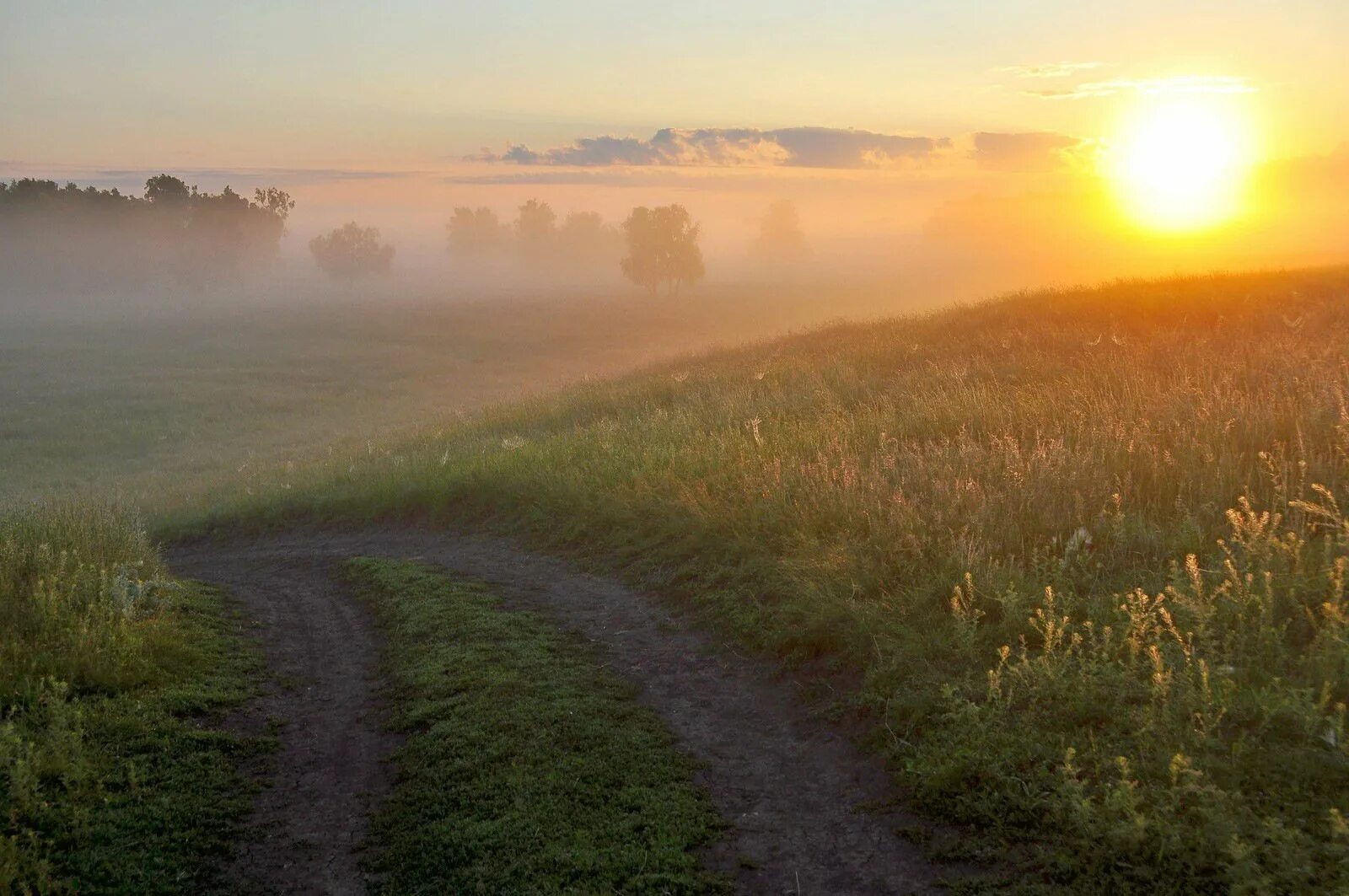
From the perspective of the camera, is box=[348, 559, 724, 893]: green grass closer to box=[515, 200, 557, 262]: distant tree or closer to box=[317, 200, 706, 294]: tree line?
box=[317, 200, 706, 294]: tree line

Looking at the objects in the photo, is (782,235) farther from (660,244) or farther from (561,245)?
(660,244)

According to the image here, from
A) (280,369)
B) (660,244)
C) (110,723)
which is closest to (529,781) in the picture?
(110,723)

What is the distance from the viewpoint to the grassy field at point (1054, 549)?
4734mm

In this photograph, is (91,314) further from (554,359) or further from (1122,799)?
(1122,799)

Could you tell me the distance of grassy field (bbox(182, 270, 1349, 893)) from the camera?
473 centimetres

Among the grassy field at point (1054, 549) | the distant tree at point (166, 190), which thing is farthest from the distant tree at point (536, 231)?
the grassy field at point (1054, 549)

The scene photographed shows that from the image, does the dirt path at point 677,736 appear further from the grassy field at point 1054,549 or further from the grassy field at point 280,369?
the grassy field at point 280,369

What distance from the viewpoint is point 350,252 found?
417 ft

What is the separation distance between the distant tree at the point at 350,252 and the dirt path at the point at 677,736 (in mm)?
124828

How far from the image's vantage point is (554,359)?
204 ft

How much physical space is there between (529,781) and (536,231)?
161m

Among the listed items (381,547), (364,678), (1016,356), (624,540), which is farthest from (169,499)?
(1016,356)

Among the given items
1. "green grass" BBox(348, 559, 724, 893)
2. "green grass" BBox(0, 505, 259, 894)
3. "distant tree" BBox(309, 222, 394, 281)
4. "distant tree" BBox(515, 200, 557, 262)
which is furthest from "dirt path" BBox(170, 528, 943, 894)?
"distant tree" BBox(515, 200, 557, 262)

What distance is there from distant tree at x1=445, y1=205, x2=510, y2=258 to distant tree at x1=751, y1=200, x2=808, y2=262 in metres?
49.2
